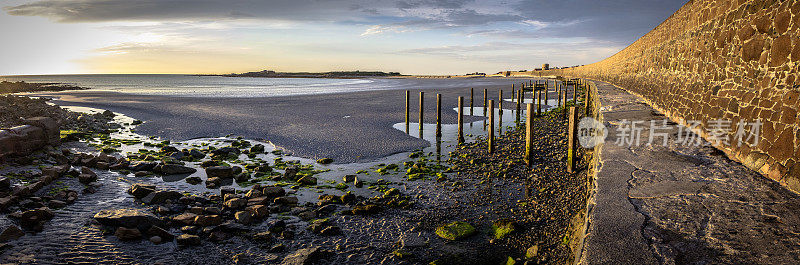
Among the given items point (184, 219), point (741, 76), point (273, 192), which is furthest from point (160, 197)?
point (741, 76)

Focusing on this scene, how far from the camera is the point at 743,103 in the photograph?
6340 millimetres

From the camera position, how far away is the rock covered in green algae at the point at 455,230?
5.26 metres

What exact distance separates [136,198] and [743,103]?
10505mm

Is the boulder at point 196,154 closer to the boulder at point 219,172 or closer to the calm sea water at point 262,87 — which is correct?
the boulder at point 219,172

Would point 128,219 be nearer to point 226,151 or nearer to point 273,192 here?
point 273,192

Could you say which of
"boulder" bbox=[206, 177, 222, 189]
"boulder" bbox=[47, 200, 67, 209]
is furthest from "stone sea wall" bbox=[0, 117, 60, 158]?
"boulder" bbox=[206, 177, 222, 189]

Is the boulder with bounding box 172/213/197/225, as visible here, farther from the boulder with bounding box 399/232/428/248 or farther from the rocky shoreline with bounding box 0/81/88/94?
the rocky shoreline with bounding box 0/81/88/94

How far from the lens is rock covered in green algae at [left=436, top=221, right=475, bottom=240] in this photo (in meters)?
5.26

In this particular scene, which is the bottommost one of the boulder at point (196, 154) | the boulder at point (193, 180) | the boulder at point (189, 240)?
the boulder at point (189, 240)

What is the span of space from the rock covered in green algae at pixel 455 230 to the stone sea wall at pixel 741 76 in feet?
13.2

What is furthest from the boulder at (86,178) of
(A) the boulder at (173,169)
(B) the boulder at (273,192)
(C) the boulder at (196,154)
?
(B) the boulder at (273,192)

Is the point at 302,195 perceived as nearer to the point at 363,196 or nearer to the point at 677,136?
the point at 363,196

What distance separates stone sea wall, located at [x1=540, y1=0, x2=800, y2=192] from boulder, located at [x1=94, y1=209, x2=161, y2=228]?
842 cm

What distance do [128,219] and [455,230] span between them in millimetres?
4556
